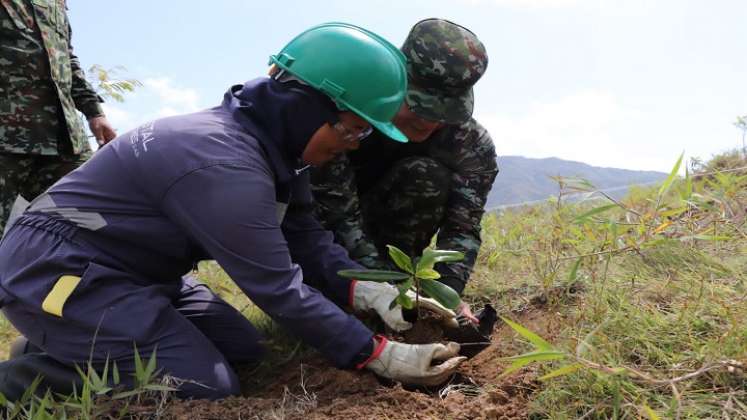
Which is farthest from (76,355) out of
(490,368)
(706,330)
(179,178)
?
(706,330)

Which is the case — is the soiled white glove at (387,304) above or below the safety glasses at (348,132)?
below

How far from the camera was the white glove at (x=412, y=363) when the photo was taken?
5.76 feet

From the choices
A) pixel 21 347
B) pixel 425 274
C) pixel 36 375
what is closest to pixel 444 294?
pixel 425 274

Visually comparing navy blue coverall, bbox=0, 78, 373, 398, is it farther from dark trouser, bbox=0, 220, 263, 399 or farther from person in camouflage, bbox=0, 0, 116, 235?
person in camouflage, bbox=0, 0, 116, 235

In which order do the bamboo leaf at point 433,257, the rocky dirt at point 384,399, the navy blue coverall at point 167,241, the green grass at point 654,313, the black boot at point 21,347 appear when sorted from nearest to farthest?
the green grass at point 654,313
the rocky dirt at point 384,399
the navy blue coverall at point 167,241
the bamboo leaf at point 433,257
the black boot at point 21,347

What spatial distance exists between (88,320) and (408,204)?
4.75ft

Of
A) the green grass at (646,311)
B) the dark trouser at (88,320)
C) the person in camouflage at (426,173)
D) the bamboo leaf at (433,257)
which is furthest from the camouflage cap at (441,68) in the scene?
the dark trouser at (88,320)

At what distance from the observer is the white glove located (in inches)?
69.1

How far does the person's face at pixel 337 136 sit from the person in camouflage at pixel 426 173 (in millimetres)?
577

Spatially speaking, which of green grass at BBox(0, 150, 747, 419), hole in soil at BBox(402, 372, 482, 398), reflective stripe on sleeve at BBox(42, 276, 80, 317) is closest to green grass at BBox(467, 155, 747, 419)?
green grass at BBox(0, 150, 747, 419)

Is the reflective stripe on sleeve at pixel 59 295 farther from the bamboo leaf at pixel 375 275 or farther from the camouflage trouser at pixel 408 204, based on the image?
the camouflage trouser at pixel 408 204

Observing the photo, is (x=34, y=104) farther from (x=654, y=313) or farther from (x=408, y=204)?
(x=654, y=313)

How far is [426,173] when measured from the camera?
8.49 feet

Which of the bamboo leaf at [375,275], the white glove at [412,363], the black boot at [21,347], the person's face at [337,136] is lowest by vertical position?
the black boot at [21,347]
